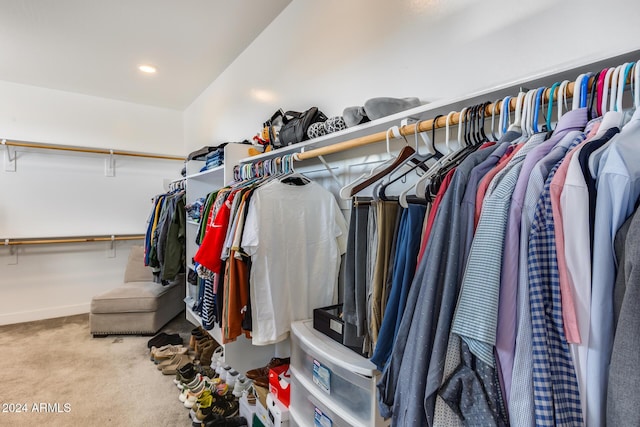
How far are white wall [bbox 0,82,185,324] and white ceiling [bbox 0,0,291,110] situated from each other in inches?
13.6

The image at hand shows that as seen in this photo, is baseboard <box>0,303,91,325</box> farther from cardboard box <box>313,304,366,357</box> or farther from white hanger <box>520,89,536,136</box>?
white hanger <box>520,89,536,136</box>

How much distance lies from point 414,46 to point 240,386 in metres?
2.11

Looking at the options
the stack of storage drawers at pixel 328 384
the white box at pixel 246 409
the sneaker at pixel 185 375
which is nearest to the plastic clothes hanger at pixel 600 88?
the stack of storage drawers at pixel 328 384

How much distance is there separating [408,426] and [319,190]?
1265 millimetres

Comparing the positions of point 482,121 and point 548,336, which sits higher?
point 482,121

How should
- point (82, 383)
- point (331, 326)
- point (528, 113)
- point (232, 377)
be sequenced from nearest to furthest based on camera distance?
1. point (528, 113)
2. point (331, 326)
3. point (232, 377)
4. point (82, 383)

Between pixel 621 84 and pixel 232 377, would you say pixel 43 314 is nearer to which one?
pixel 232 377

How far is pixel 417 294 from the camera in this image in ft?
2.48

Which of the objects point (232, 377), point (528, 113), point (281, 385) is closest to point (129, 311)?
point (232, 377)

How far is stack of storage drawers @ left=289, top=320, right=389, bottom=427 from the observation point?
109cm

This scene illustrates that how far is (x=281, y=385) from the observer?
Result: 1.55m

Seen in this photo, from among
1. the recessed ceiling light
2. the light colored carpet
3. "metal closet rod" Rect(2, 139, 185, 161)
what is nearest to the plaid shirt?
the light colored carpet

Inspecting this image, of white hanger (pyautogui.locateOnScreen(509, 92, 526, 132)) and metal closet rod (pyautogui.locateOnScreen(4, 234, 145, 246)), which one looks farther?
metal closet rod (pyautogui.locateOnScreen(4, 234, 145, 246))

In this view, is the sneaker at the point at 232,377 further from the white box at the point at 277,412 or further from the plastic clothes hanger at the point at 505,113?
the plastic clothes hanger at the point at 505,113
